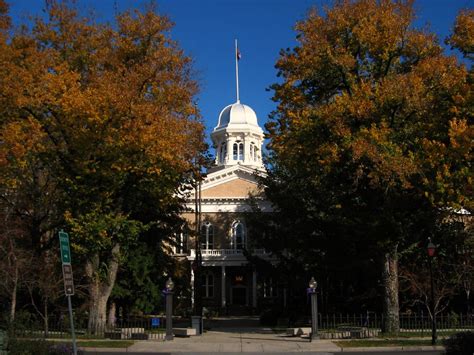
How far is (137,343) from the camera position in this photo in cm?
2119

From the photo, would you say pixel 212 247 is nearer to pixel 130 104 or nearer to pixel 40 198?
pixel 40 198

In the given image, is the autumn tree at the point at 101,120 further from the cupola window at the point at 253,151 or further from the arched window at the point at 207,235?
the cupola window at the point at 253,151

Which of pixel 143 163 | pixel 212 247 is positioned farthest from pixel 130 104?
pixel 212 247

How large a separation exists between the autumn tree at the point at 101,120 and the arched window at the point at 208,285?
2381 centimetres

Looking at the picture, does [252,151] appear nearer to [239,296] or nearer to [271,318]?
[239,296]

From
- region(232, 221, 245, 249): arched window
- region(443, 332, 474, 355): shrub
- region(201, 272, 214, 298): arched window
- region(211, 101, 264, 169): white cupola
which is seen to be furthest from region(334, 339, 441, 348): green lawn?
region(211, 101, 264, 169): white cupola

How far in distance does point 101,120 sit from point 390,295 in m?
13.7

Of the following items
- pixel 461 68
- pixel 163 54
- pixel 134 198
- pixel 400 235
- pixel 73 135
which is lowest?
pixel 400 235

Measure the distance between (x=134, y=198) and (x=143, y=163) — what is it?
133 inches

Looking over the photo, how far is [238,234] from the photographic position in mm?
50562

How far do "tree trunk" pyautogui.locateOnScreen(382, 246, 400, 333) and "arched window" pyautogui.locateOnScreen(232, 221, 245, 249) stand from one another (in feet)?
88.3

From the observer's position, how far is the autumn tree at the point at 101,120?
22.1 metres

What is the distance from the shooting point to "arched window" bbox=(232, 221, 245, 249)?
5028 centimetres

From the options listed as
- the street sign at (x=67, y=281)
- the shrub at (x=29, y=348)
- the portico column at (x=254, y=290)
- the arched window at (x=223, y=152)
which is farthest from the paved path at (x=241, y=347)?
the arched window at (x=223, y=152)
